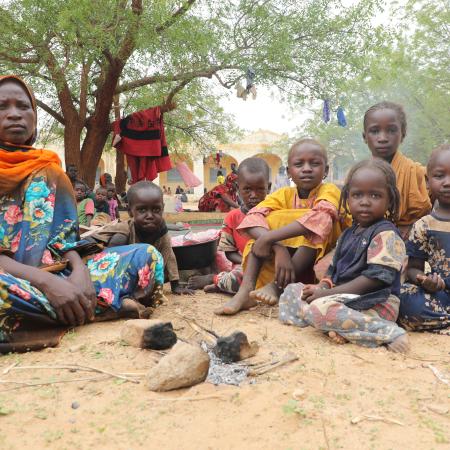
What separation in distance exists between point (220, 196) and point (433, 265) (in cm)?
696

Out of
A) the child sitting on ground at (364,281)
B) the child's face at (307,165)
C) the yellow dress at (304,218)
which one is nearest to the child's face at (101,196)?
the yellow dress at (304,218)

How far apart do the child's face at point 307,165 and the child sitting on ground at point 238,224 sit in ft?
2.14

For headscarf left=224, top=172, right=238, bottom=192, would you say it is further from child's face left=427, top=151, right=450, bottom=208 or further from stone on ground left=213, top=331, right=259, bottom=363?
stone on ground left=213, top=331, right=259, bottom=363

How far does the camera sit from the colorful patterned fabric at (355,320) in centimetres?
250

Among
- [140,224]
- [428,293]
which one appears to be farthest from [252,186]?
[428,293]

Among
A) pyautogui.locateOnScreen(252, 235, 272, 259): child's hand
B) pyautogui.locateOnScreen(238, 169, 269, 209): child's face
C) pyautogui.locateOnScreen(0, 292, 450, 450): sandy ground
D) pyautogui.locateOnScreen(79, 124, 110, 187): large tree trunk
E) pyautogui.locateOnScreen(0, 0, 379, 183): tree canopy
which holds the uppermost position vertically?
pyautogui.locateOnScreen(0, 0, 379, 183): tree canopy

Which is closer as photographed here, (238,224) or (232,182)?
(238,224)

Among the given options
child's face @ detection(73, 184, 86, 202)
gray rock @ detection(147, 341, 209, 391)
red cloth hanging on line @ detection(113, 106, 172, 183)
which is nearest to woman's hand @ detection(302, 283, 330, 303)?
gray rock @ detection(147, 341, 209, 391)

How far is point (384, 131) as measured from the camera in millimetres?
3529

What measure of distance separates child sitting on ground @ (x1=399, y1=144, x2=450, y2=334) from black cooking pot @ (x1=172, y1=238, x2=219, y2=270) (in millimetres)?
1991

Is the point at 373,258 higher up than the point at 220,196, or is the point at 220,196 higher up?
the point at 220,196

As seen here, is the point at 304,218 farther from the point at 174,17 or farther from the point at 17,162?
the point at 174,17

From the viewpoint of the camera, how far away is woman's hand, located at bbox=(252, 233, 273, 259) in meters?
3.28

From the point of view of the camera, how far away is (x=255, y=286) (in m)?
3.47
